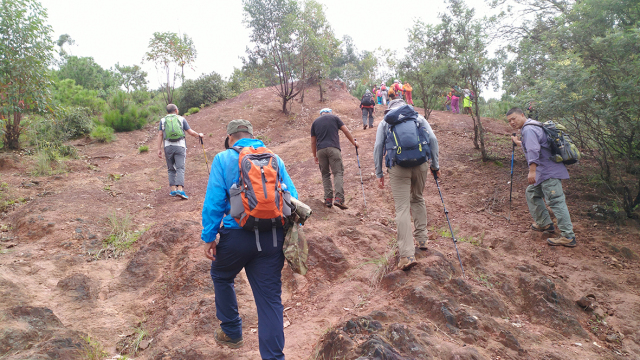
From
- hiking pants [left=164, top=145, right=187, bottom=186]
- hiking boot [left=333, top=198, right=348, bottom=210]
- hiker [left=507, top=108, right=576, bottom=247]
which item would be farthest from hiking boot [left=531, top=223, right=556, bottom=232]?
hiking pants [left=164, top=145, right=187, bottom=186]

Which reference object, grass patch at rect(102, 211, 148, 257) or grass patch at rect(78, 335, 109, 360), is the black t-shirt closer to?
grass patch at rect(102, 211, 148, 257)

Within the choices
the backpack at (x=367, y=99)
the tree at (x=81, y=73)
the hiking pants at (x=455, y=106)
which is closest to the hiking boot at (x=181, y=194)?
the backpack at (x=367, y=99)

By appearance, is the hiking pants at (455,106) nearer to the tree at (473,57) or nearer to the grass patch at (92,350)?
the tree at (473,57)

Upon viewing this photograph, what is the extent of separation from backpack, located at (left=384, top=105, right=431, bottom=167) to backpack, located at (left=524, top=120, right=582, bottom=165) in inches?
94.0

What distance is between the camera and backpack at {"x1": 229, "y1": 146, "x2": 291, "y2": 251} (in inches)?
111

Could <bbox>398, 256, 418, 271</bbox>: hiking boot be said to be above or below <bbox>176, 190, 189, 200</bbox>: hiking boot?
A: below

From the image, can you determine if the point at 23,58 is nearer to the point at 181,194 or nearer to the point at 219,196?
the point at 181,194

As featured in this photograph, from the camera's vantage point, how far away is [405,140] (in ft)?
13.8

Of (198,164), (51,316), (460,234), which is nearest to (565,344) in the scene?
(460,234)

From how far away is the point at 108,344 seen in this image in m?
3.84

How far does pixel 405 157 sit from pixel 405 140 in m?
0.19

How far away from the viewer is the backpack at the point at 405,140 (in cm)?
421

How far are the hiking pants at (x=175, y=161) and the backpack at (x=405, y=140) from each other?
16.5ft

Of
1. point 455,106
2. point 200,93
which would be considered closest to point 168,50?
point 200,93
